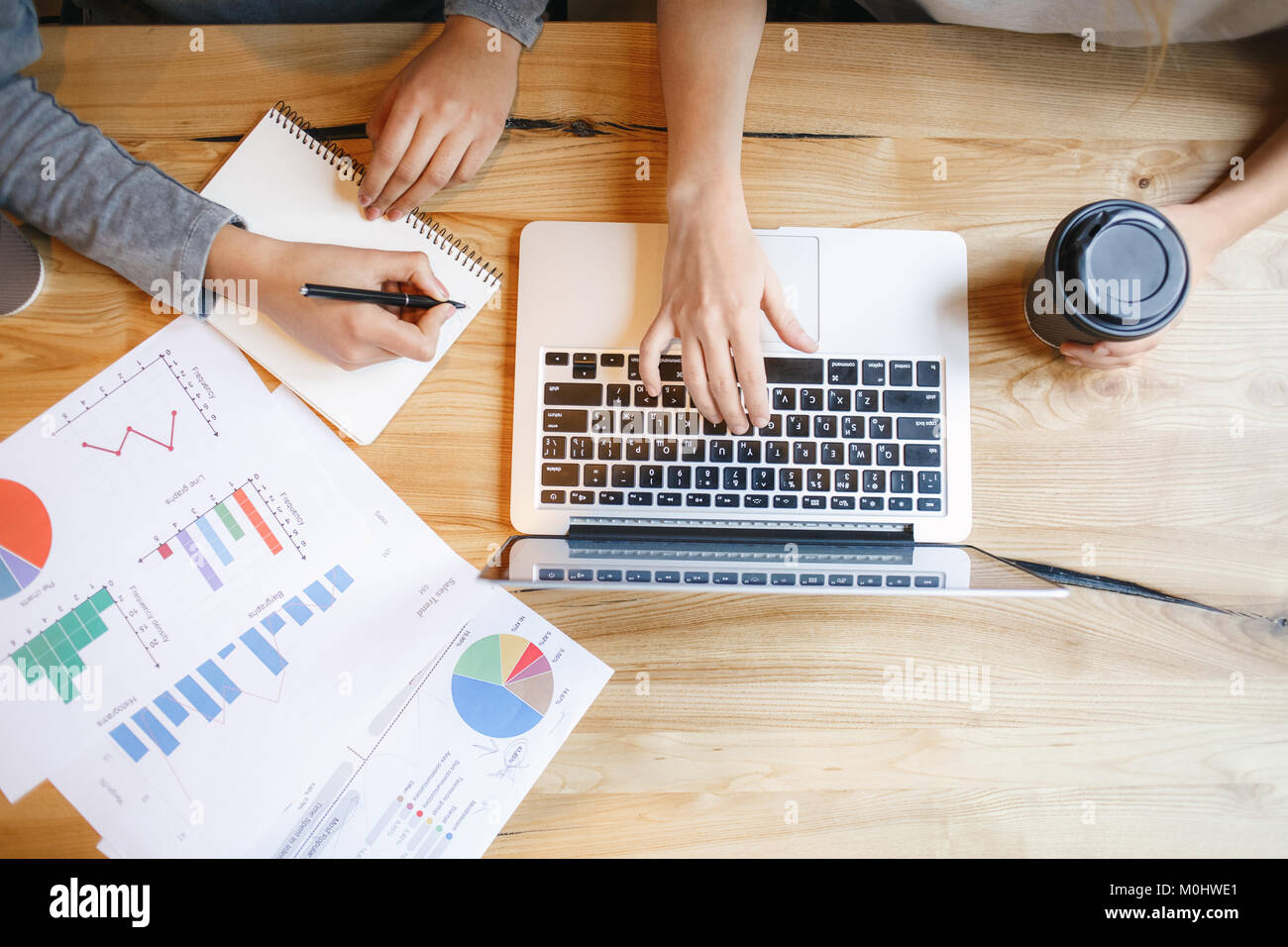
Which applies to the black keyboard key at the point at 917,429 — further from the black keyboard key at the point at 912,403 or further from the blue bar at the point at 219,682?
the blue bar at the point at 219,682

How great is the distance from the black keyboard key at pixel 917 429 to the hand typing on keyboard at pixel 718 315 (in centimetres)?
11

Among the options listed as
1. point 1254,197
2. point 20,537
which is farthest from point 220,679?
point 1254,197

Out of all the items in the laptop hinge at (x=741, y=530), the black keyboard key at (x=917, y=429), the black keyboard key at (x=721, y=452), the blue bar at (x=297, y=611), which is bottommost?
the blue bar at (x=297, y=611)

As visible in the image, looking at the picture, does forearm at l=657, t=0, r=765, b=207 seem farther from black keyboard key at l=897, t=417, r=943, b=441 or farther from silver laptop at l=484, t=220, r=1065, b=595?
black keyboard key at l=897, t=417, r=943, b=441

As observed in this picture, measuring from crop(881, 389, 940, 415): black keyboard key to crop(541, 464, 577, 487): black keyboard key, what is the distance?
1.00ft

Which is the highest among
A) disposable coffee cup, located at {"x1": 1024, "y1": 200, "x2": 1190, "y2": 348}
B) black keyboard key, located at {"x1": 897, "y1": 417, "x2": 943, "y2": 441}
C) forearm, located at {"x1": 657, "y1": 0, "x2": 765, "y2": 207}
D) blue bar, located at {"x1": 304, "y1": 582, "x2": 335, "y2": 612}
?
forearm, located at {"x1": 657, "y1": 0, "x2": 765, "y2": 207}

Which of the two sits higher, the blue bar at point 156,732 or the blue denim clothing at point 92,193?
the blue denim clothing at point 92,193

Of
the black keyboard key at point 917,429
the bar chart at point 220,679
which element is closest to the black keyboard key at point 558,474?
the bar chart at point 220,679

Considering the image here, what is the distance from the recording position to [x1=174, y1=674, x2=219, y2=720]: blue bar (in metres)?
0.69

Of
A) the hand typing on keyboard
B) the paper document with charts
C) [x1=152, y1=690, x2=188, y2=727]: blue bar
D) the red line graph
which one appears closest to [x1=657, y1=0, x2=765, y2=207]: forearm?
the hand typing on keyboard

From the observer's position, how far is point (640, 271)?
2.42 ft

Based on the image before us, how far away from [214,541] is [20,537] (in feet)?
0.56

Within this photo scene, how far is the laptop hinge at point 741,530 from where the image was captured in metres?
0.70

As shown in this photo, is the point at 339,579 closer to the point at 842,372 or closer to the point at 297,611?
the point at 297,611
